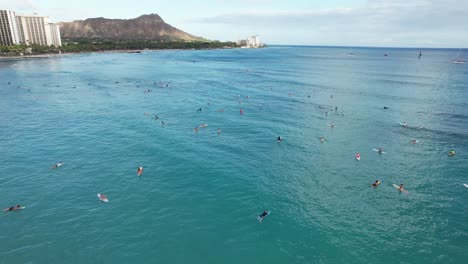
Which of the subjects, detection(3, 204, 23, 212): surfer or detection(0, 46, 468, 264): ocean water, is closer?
detection(0, 46, 468, 264): ocean water

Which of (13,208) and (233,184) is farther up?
(233,184)

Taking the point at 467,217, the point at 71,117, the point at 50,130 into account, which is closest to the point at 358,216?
the point at 467,217

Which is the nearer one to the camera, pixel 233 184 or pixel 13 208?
pixel 13 208

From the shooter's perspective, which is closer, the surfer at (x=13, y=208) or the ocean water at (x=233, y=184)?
the ocean water at (x=233, y=184)

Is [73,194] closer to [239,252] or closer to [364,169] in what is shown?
[239,252]

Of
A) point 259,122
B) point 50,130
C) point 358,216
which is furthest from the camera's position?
point 259,122

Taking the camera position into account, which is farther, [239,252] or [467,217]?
[467,217]

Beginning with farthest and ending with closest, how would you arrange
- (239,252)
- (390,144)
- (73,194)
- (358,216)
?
(390,144), (73,194), (358,216), (239,252)
